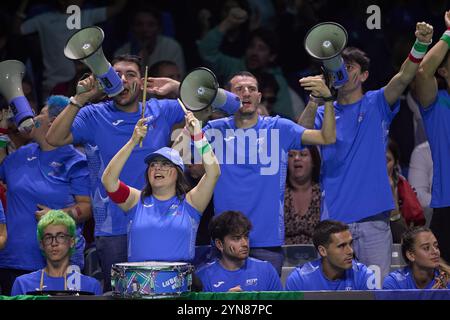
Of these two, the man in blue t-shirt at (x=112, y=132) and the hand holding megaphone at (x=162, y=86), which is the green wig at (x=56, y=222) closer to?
the man in blue t-shirt at (x=112, y=132)

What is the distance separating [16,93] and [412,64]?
2.12m

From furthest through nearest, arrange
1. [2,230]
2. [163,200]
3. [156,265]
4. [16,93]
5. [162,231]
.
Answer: [16,93]
[2,230]
[163,200]
[162,231]
[156,265]

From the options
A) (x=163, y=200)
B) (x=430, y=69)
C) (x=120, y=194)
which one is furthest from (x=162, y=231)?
(x=430, y=69)

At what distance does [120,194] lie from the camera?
5691mm

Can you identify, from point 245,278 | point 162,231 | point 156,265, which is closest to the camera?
point 156,265

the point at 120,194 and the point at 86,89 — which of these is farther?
the point at 86,89

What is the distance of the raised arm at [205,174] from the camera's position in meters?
5.67

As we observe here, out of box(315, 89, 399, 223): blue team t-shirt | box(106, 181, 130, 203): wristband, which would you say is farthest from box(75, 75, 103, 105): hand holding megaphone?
box(315, 89, 399, 223): blue team t-shirt

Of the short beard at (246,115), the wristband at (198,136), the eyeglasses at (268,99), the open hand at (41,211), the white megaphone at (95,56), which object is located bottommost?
the open hand at (41,211)

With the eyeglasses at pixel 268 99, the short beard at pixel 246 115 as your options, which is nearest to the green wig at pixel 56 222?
the short beard at pixel 246 115

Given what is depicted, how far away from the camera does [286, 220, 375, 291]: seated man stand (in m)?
5.73

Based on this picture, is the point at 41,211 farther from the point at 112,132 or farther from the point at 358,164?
the point at 358,164

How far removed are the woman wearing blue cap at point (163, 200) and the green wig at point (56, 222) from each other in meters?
0.29

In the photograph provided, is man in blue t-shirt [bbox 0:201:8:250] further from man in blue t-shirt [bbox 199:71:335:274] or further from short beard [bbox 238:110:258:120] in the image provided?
short beard [bbox 238:110:258:120]
